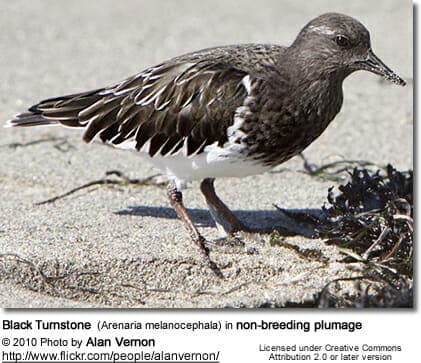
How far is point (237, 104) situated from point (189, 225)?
0.86m

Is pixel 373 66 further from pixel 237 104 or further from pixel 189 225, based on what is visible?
pixel 189 225

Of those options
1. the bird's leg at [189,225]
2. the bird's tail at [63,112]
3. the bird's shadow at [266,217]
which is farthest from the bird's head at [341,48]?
the bird's tail at [63,112]

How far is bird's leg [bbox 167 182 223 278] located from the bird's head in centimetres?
123

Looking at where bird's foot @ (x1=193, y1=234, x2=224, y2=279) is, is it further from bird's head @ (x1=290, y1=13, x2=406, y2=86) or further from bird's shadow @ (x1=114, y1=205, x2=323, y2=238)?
bird's head @ (x1=290, y1=13, x2=406, y2=86)

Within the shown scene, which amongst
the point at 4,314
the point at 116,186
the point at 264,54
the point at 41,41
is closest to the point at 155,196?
the point at 116,186

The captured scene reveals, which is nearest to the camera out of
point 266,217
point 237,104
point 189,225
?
point 237,104

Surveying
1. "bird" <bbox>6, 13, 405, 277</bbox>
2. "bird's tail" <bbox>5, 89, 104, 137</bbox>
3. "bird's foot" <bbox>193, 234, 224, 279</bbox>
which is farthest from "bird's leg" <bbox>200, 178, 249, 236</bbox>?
"bird's tail" <bbox>5, 89, 104, 137</bbox>

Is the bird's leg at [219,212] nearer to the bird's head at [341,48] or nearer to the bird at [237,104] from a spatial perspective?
the bird at [237,104]

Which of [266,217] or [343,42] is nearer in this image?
[343,42]

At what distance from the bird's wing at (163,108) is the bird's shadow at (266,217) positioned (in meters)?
0.61

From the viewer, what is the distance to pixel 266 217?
6426mm

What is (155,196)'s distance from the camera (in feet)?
22.1

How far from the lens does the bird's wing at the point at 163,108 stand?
5621mm

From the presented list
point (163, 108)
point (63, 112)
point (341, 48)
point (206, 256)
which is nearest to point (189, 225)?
point (206, 256)
